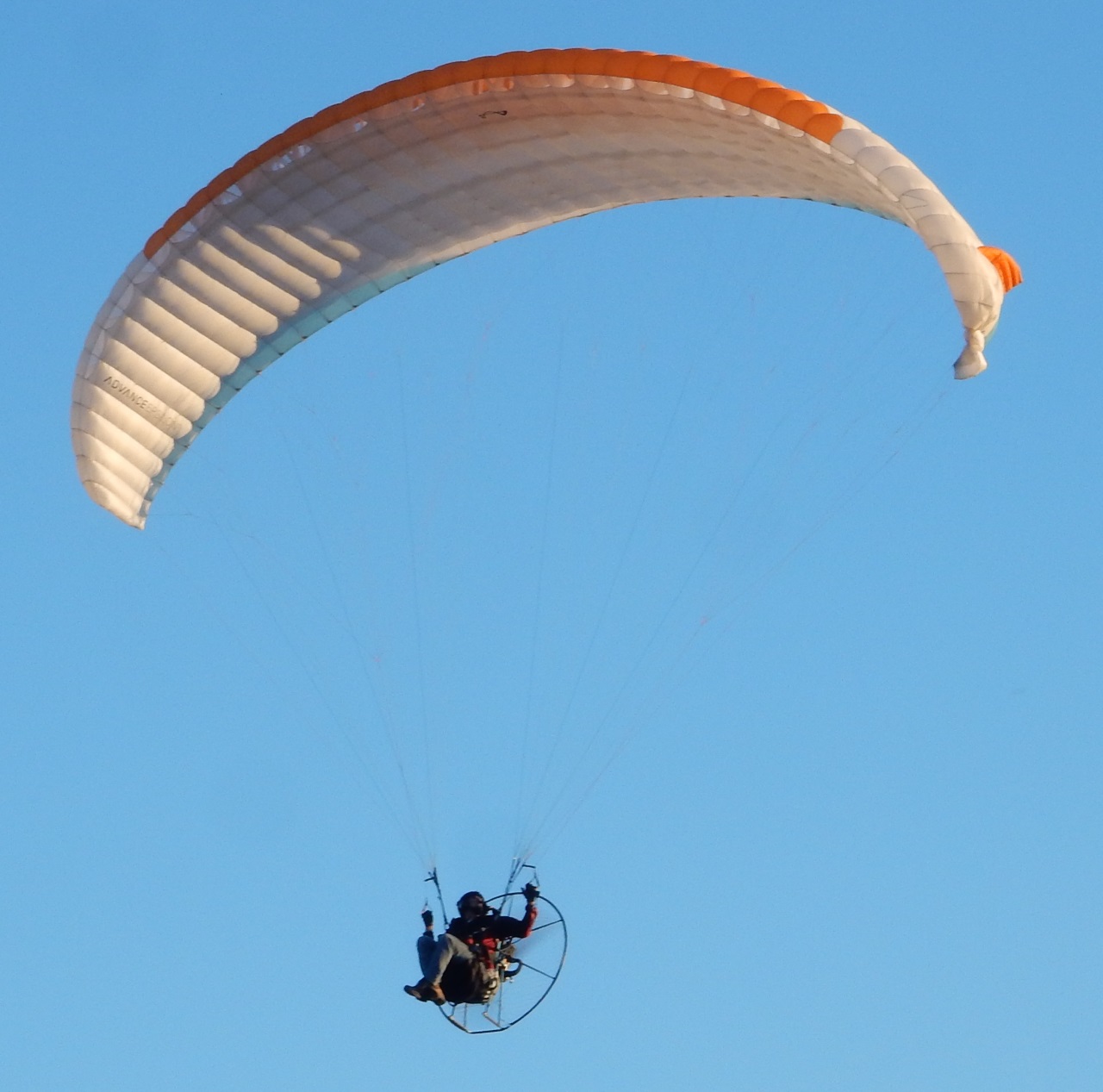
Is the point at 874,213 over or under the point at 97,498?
over

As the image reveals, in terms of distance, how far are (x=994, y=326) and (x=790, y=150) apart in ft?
8.10

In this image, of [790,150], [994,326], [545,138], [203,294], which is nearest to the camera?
[994,326]

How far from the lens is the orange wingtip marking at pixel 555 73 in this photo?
20.4 metres

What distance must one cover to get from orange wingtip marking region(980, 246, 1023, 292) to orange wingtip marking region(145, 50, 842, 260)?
1.54 m

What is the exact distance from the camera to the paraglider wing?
20516 mm

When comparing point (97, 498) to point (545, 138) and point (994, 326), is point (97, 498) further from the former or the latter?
point (994, 326)

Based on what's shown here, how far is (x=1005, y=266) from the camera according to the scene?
20234mm

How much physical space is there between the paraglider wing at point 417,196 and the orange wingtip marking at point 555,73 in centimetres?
2

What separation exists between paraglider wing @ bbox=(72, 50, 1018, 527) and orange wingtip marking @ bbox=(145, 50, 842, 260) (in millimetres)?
18

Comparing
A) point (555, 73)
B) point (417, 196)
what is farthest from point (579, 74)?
point (417, 196)

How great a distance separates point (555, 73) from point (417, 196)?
251 cm

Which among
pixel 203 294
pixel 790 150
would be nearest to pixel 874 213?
pixel 790 150

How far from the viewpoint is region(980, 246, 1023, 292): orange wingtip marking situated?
2009 centimetres

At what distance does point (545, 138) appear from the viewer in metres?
22.4
